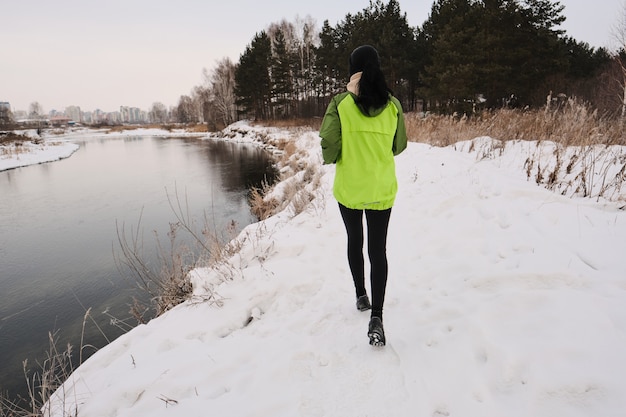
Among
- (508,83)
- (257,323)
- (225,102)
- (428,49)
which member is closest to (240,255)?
(257,323)

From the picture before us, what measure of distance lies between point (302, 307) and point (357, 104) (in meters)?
1.78

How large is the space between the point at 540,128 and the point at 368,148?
6.08m

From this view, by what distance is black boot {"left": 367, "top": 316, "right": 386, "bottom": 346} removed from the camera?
2.08 meters

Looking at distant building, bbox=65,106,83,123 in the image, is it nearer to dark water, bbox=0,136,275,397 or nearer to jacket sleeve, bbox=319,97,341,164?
dark water, bbox=0,136,275,397

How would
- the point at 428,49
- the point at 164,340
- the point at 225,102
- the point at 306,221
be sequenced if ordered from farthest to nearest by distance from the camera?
the point at 225,102 → the point at 428,49 → the point at 306,221 → the point at 164,340

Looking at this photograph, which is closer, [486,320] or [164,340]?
[486,320]

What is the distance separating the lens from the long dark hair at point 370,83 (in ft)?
6.10

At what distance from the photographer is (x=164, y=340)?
259 cm

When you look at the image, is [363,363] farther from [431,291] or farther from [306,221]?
[306,221]

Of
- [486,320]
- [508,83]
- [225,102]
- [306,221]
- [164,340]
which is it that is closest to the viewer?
[486,320]

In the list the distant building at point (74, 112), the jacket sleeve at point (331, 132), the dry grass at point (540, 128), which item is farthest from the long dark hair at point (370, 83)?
the distant building at point (74, 112)

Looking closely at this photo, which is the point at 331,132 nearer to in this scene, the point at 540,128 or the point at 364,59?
the point at 364,59

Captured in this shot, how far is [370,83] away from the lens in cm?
186

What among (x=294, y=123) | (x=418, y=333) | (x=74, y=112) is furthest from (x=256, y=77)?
(x=74, y=112)
